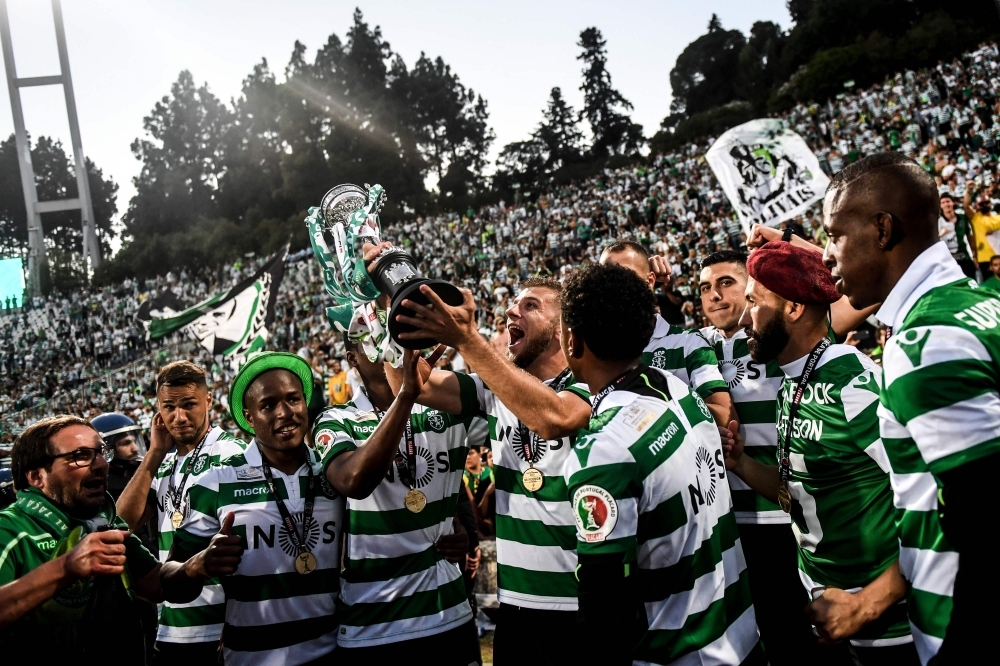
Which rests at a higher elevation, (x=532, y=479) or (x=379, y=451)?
(x=379, y=451)

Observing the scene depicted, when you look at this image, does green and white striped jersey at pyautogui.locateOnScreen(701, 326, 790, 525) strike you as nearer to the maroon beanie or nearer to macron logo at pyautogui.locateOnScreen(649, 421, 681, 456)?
the maroon beanie

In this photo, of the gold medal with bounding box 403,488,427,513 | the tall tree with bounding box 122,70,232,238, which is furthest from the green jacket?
the tall tree with bounding box 122,70,232,238

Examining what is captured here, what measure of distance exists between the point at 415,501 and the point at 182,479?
1658 mm

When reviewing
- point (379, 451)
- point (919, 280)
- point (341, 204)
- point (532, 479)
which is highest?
point (341, 204)

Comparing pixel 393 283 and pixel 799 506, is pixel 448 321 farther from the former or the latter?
pixel 799 506

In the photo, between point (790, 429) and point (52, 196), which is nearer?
point (790, 429)

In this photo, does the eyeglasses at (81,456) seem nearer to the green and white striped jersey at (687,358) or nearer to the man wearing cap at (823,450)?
the green and white striped jersey at (687,358)

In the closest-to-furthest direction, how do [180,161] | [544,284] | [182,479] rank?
[544,284], [182,479], [180,161]

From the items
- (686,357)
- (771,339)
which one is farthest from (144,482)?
(771,339)

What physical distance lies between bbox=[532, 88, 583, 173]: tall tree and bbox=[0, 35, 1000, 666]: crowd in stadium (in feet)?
198

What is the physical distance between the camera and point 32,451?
9.04 feet

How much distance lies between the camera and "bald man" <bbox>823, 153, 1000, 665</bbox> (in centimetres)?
160

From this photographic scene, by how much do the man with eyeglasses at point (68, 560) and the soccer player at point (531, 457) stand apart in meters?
1.24

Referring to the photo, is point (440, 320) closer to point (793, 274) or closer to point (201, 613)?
point (793, 274)
